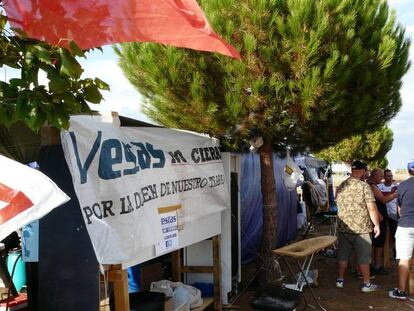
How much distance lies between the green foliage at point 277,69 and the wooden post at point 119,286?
274cm

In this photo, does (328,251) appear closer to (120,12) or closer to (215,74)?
(215,74)

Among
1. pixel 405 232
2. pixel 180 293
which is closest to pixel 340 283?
pixel 405 232

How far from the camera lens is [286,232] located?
11.2 m

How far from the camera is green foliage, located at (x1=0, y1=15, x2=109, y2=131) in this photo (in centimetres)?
227

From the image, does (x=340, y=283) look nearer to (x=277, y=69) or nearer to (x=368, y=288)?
(x=368, y=288)

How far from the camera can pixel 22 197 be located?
7.20ft

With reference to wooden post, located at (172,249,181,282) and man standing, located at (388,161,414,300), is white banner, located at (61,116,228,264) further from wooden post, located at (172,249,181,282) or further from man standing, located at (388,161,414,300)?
man standing, located at (388,161,414,300)

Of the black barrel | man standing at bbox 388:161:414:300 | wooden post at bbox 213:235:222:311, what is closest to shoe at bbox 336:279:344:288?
man standing at bbox 388:161:414:300

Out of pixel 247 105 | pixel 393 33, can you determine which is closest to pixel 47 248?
pixel 247 105

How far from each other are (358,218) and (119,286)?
14.1 ft

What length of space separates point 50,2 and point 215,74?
10.8ft

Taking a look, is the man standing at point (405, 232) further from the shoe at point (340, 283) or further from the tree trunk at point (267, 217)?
the tree trunk at point (267, 217)

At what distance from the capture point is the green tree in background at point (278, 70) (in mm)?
5786

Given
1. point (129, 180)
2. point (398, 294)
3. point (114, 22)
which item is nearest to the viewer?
point (114, 22)
